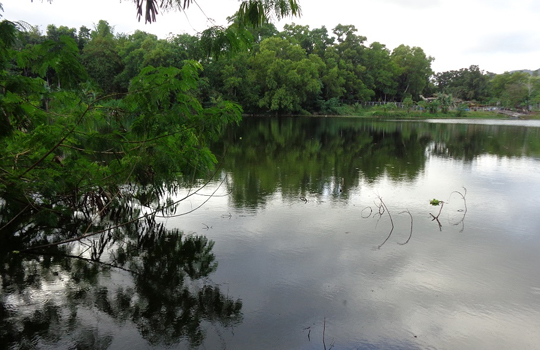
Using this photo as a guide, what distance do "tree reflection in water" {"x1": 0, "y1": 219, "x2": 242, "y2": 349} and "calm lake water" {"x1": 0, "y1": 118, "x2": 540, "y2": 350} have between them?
0.06 feet

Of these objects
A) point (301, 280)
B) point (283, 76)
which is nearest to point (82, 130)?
point (301, 280)

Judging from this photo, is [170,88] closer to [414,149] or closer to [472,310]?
[472,310]

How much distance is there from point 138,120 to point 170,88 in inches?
26.6

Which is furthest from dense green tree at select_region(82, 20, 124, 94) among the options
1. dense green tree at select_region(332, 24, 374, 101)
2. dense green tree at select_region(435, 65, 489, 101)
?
dense green tree at select_region(435, 65, 489, 101)

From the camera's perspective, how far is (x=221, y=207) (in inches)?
303

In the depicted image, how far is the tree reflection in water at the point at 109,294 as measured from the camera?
3.64 meters

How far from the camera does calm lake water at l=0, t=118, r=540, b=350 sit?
3701 mm

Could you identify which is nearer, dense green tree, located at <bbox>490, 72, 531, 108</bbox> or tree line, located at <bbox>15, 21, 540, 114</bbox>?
tree line, located at <bbox>15, 21, 540, 114</bbox>

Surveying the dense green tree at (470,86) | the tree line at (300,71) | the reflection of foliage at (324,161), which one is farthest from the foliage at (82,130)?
the dense green tree at (470,86)

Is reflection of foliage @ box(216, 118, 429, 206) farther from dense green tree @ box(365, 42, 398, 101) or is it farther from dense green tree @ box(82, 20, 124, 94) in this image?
dense green tree @ box(365, 42, 398, 101)

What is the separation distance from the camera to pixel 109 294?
433cm

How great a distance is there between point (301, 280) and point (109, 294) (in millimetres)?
2176

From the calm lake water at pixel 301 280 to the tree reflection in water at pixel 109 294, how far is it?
0.02 meters

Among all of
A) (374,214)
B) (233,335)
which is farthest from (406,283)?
(374,214)
